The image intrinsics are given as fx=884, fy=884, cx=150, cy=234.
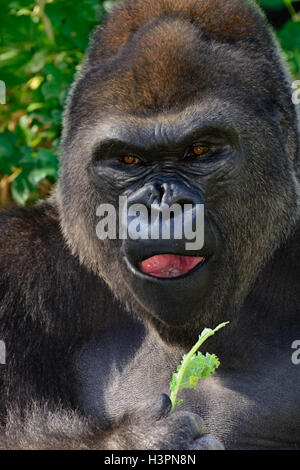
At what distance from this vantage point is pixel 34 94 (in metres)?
5.89

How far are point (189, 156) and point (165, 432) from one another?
3.67ft

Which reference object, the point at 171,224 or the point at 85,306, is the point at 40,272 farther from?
the point at 171,224

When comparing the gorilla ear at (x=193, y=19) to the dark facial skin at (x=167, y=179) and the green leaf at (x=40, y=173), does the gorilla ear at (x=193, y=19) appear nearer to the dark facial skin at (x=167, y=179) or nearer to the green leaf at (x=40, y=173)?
the dark facial skin at (x=167, y=179)

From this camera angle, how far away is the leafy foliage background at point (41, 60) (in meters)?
5.37

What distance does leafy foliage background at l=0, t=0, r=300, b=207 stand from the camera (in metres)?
5.37

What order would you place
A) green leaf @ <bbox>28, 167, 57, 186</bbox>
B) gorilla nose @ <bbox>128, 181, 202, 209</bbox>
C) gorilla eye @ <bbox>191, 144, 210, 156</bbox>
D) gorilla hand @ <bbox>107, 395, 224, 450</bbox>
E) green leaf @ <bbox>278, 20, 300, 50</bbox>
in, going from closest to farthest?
gorilla hand @ <bbox>107, 395, 224, 450</bbox> < gorilla nose @ <bbox>128, 181, 202, 209</bbox> < gorilla eye @ <bbox>191, 144, 210, 156</bbox> < green leaf @ <bbox>28, 167, 57, 186</bbox> < green leaf @ <bbox>278, 20, 300, 50</bbox>

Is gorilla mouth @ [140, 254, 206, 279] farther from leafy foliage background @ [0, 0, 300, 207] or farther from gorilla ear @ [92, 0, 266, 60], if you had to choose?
leafy foliage background @ [0, 0, 300, 207]

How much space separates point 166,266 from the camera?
11.1 feet

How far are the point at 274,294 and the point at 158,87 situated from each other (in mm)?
1059

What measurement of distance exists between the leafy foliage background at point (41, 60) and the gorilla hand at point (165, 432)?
87.4 inches

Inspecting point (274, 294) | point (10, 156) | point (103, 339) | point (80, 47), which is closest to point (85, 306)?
point (103, 339)

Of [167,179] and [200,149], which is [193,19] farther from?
[167,179]

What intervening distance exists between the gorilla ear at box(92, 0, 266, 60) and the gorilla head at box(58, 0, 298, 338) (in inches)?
0.5

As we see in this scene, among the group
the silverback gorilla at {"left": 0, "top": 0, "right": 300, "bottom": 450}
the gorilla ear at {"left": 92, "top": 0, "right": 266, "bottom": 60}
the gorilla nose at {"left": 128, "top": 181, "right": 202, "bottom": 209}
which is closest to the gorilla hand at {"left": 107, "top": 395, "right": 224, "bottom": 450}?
Answer: the silverback gorilla at {"left": 0, "top": 0, "right": 300, "bottom": 450}
